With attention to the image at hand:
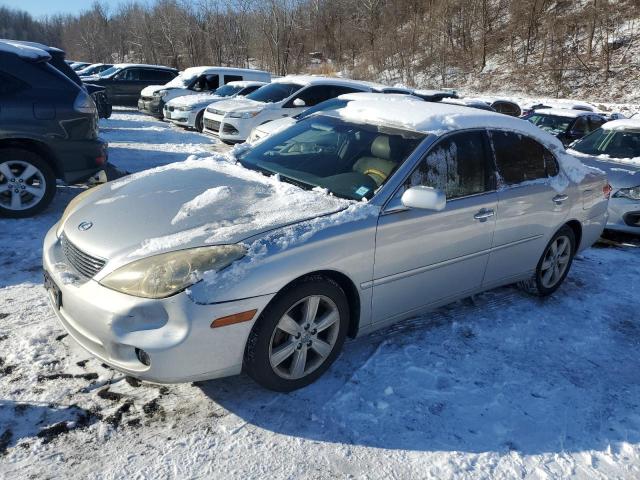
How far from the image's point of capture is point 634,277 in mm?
5609

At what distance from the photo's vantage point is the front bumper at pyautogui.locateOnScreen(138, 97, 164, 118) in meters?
16.7

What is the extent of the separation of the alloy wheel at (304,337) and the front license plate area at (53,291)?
123cm

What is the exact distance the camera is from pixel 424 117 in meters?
4.00

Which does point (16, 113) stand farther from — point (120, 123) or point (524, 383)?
point (120, 123)

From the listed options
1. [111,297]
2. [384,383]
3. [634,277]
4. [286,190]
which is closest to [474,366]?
[384,383]

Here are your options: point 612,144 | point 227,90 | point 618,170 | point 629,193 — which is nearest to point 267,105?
point 227,90

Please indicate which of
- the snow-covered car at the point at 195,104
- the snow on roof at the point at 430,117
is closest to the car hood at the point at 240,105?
the snow-covered car at the point at 195,104

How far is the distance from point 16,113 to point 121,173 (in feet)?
9.09

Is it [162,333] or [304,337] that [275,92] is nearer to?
[304,337]

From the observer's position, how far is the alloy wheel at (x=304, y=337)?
3.07 m

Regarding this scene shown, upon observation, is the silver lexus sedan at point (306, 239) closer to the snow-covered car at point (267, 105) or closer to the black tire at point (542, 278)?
the black tire at point (542, 278)

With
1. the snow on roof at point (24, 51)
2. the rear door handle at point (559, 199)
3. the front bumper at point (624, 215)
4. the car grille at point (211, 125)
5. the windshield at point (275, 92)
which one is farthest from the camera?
the windshield at point (275, 92)

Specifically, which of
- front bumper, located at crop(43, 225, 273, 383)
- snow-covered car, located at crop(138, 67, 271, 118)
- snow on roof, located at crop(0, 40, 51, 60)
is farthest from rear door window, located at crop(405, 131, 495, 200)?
snow-covered car, located at crop(138, 67, 271, 118)

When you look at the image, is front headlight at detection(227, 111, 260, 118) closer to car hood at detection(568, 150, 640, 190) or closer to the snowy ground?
car hood at detection(568, 150, 640, 190)
